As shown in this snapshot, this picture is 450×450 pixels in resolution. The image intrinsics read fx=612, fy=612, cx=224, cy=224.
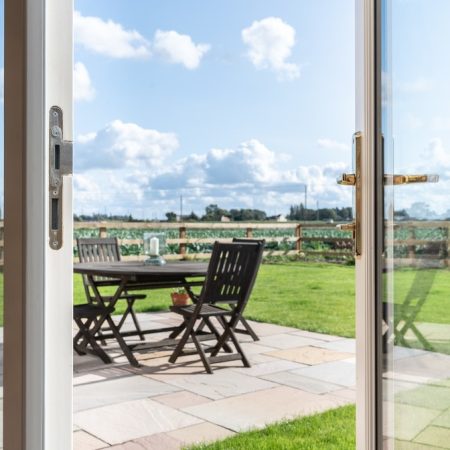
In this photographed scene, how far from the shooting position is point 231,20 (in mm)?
12305

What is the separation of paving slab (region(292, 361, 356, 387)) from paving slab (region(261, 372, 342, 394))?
0.07 meters

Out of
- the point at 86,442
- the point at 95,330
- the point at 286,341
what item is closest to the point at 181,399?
the point at 86,442

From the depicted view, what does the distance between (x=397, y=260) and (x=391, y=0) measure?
62 centimetres

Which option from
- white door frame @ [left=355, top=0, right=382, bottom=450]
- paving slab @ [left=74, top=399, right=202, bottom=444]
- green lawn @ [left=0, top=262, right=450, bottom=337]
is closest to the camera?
white door frame @ [left=355, top=0, right=382, bottom=450]

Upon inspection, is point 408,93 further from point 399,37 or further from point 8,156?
point 8,156

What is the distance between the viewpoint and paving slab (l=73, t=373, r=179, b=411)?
3.52m

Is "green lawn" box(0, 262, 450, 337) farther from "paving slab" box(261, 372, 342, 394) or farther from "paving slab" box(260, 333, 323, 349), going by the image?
"paving slab" box(261, 372, 342, 394)

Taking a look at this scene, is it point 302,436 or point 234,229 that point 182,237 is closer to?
point 234,229

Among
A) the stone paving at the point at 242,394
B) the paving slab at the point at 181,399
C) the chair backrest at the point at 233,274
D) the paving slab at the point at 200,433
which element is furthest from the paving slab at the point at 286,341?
the paving slab at the point at 200,433

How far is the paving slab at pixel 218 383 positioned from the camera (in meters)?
3.68

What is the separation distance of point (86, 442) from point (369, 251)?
1.94m

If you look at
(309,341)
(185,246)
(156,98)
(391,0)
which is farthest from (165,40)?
(391,0)

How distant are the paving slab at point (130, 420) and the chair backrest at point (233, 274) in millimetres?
1030

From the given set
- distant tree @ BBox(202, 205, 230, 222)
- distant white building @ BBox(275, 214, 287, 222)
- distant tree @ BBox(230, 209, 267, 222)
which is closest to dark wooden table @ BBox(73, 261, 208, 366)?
distant tree @ BBox(202, 205, 230, 222)
